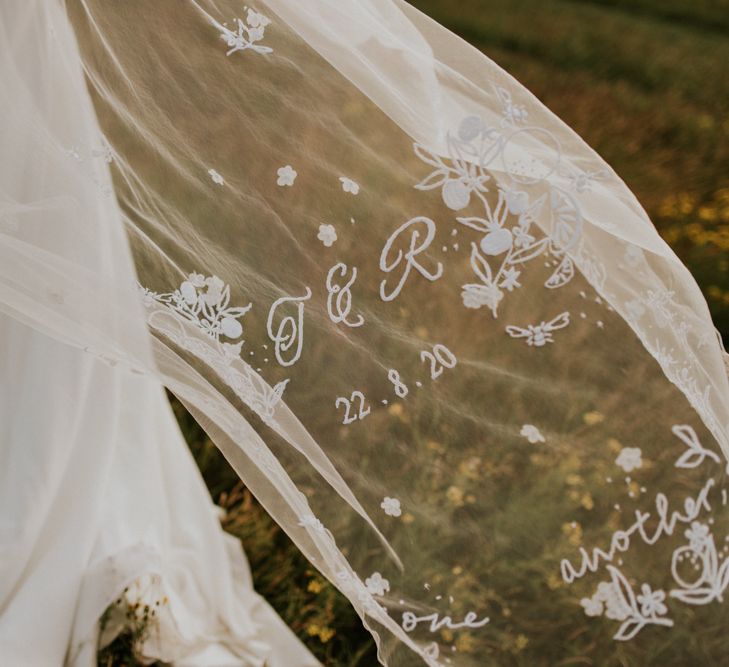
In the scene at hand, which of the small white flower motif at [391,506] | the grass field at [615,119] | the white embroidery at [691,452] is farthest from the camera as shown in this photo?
the grass field at [615,119]

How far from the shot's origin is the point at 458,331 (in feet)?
6.03

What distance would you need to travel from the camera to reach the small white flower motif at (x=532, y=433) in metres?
1.86

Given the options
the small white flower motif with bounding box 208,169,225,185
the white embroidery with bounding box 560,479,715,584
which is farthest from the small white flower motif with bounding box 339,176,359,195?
the white embroidery with bounding box 560,479,715,584

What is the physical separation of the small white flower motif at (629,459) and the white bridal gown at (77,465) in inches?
37.5

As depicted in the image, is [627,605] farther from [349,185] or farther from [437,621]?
[349,185]

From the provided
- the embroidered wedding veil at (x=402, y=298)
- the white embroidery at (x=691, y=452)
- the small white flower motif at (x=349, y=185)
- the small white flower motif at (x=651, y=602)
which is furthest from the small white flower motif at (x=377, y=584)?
the small white flower motif at (x=349, y=185)

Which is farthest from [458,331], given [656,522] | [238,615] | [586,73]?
[586,73]

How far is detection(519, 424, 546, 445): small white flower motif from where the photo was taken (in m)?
1.86

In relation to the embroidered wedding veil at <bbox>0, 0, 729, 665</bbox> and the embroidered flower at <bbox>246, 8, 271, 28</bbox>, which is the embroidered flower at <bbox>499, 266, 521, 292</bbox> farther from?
the embroidered flower at <bbox>246, 8, 271, 28</bbox>

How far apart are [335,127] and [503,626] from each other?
3.41 feet

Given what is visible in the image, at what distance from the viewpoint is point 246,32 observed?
71.9 inches

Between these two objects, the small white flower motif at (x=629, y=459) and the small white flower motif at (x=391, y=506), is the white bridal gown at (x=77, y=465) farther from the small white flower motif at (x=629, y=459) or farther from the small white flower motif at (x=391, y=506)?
the small white flower motif at (x=629, y=459)

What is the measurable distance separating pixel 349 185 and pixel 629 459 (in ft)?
2.46

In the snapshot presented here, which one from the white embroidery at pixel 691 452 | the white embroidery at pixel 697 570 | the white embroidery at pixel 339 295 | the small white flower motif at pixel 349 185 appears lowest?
the white embroidery at pixel 697 570
